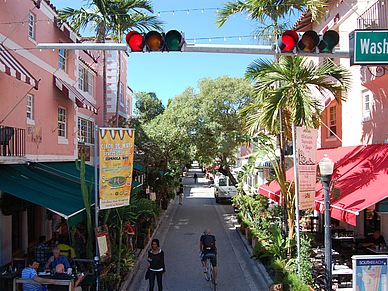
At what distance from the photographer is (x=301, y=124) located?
889 cm

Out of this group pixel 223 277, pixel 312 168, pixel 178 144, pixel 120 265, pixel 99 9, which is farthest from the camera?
pixel 178 144

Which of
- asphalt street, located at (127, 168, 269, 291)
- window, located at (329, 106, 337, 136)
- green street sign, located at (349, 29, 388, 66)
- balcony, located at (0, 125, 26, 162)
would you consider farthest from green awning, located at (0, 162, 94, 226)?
window, located at (329, 106, 337, 136)

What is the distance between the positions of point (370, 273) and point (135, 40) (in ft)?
18.8

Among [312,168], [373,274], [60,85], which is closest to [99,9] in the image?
[60,85]

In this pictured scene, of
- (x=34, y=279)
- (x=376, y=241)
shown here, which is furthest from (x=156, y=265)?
(x=376, y=241)

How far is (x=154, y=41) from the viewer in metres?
4.52

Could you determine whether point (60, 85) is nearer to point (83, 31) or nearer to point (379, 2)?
point (83, 31)

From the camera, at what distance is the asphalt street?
885 centimetres

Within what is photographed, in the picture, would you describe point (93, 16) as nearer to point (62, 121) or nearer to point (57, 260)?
point (62, 121)

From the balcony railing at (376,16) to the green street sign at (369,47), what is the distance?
4.77m

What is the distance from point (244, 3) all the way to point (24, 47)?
7.36m

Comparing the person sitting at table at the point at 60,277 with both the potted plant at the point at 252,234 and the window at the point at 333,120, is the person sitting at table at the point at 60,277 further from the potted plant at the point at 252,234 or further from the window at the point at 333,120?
the window at the point at 333,120

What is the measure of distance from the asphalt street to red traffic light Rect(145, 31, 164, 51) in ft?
21.9

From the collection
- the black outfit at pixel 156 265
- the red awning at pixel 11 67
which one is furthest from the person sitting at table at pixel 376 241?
the red awning at pixel 11 67
